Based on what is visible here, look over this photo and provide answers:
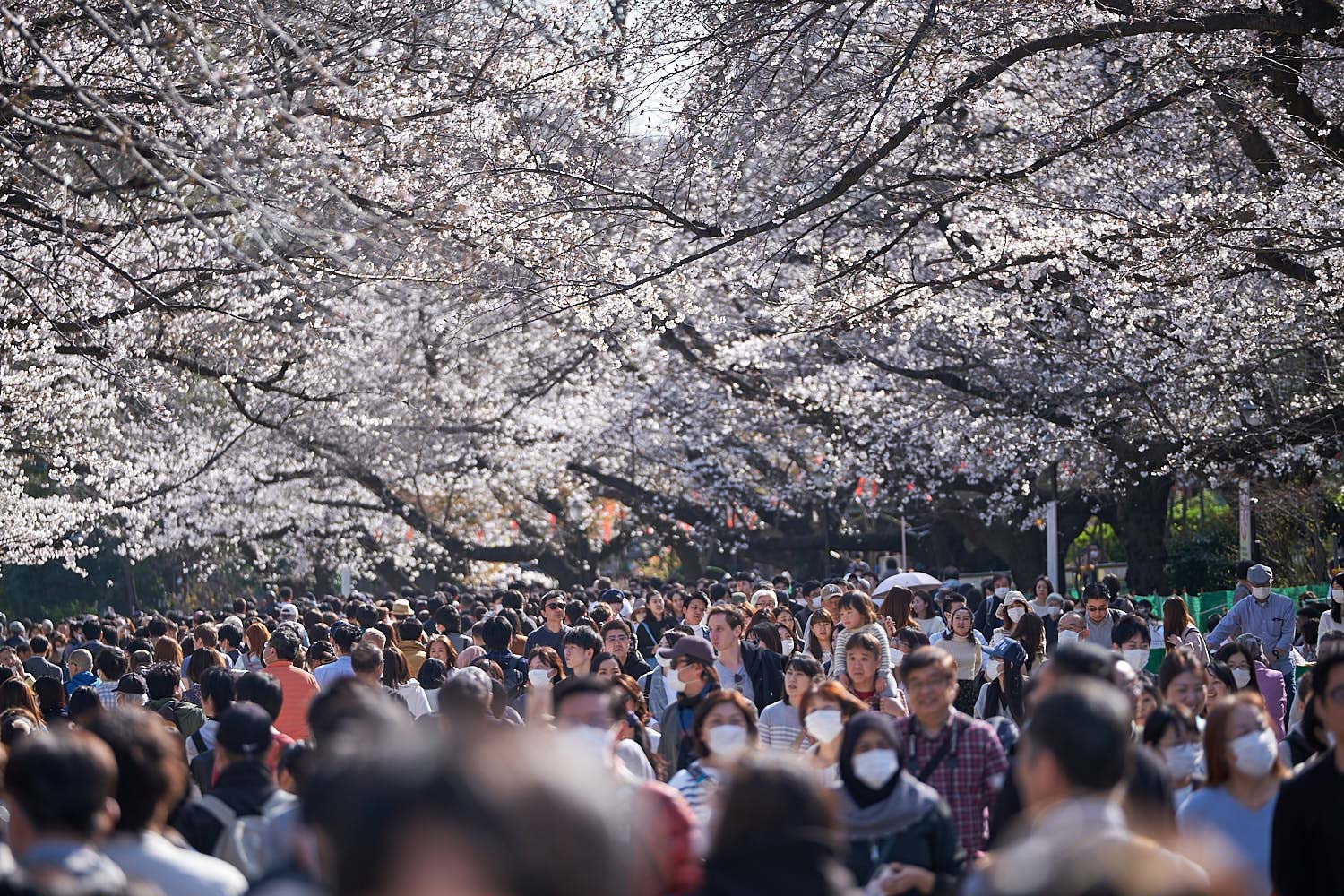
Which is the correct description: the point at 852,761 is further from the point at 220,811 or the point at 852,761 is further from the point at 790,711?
the point at 790,711

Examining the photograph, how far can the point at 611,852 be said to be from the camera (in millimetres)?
1803

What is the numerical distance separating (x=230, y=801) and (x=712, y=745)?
1759 millimetres

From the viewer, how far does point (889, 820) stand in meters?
4.92

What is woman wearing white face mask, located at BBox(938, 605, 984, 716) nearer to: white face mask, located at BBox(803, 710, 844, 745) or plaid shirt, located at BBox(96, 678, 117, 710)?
white face mask, located at BBox(803, 710, 844, 745)

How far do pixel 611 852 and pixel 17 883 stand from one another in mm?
1579

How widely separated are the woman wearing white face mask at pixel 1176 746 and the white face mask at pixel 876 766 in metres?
1.54

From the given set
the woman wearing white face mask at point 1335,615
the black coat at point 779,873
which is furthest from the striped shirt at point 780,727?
Result: the woman wearing white face mask at point 1335,615

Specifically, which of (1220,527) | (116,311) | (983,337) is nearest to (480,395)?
(983,337)

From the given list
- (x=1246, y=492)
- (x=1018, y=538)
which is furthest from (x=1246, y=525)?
(x=1018, y=538)

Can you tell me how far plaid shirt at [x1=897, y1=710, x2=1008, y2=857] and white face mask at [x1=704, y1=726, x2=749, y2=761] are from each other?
1.98 ft

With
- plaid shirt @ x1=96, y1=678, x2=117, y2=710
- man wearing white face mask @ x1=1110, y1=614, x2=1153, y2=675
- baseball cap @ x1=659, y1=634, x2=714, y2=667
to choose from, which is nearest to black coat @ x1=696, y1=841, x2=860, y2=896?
baseball cap @ x1=659, y1=634, x2=714, y2=667

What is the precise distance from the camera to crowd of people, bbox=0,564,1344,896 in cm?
178

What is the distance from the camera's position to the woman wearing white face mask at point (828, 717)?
20.6 ft

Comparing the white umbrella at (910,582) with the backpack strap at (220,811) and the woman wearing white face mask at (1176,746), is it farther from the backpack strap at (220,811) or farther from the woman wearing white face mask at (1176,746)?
the backpack strap at (220,811)
